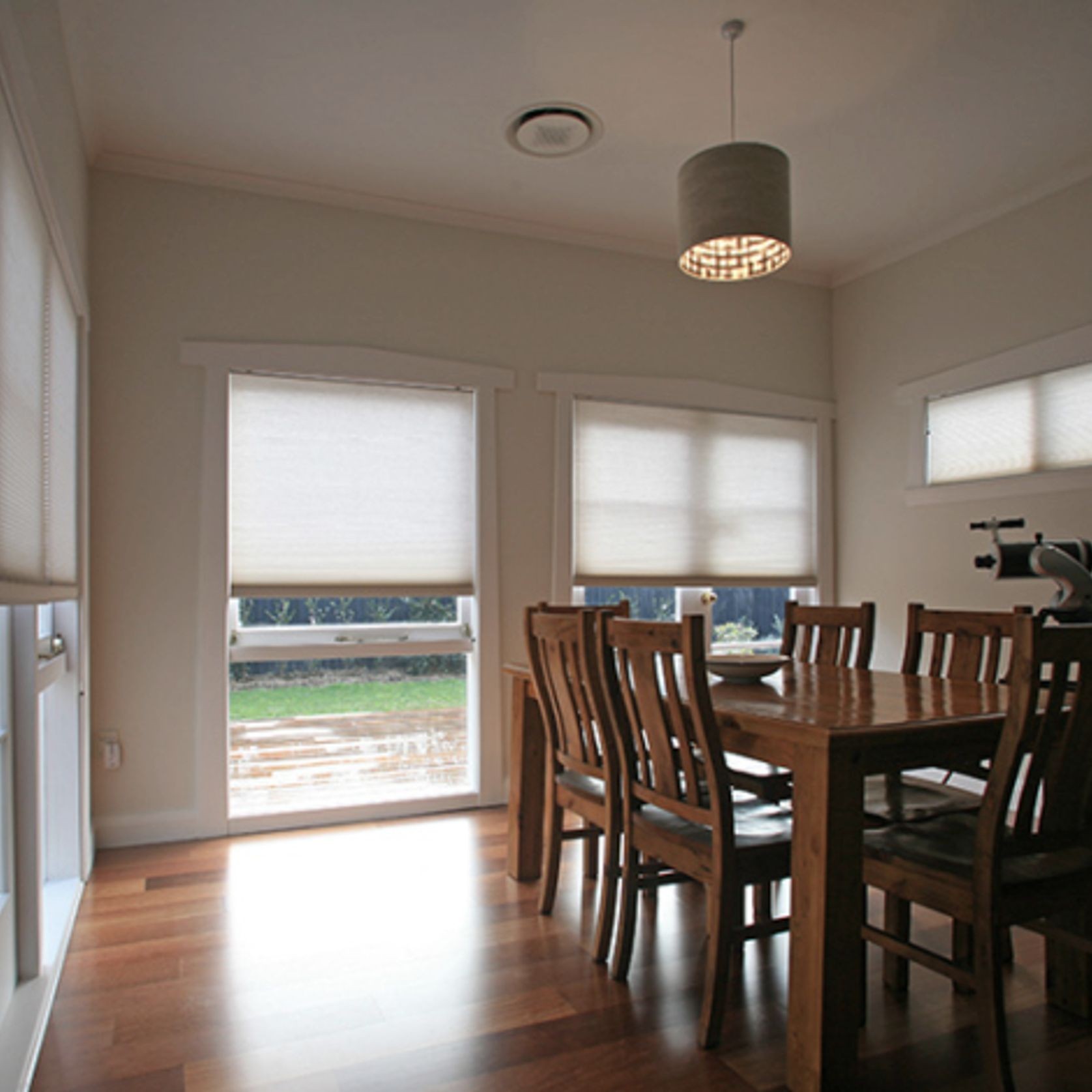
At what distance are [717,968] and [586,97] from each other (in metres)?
2.87

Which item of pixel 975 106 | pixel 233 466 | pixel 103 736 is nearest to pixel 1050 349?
pixel 975 106

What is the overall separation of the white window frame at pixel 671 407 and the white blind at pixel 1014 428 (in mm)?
648

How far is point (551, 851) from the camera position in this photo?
2.74 metres

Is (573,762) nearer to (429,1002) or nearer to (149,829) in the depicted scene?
(429,1002)

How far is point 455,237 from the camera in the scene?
4.07 metres

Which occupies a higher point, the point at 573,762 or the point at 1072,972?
the point at 573,762

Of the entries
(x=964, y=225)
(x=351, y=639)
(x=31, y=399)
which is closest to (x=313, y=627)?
(x=351, y=639)

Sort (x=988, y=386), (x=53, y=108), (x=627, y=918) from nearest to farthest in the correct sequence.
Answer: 1. (x=627, y=918)
2. (x=53, y=108)
3. (x=988, y=386)

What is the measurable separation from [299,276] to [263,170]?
0.45 m

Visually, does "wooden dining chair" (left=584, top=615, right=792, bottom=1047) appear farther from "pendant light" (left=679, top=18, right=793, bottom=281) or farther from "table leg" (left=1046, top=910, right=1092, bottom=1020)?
"pendant light" (left=679, top=18, right=793, bottom=281)

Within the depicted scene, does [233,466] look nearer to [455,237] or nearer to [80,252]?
[80,252]

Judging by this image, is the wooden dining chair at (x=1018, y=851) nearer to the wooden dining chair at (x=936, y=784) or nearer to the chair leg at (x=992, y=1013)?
the chair leg at (x=992, y=1013)

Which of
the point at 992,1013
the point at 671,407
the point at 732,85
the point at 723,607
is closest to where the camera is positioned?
the point at 992,1013

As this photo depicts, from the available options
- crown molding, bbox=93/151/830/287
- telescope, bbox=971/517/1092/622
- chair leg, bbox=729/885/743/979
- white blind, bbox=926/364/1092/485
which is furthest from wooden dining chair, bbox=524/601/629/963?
white blind, bbox=926/364/1092/485
